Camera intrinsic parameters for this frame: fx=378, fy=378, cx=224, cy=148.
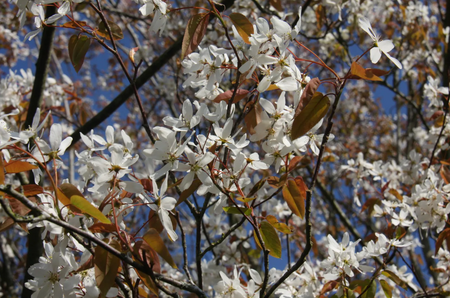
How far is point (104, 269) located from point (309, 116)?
0.69 m

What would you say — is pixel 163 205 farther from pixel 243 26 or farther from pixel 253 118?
pixel 243 26

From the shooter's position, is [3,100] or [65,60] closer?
[3,100]

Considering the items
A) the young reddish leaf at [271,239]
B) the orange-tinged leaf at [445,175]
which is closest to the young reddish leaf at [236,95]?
the young reddish leaf at [271,239]

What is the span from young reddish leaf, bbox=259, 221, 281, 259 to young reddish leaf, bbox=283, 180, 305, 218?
0.10m

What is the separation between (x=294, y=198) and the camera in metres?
1.21

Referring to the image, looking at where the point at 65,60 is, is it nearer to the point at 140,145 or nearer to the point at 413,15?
the point at 140,145

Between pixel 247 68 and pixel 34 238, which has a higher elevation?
pixel 247 68

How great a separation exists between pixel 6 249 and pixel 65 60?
12.9 ft

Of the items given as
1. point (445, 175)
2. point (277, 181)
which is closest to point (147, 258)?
point (277, 181)

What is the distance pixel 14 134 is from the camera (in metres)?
1.11

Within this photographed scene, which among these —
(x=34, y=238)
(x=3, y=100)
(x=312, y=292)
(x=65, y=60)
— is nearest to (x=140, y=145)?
(x=65, y=60)

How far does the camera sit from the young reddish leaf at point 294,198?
3.95 ft

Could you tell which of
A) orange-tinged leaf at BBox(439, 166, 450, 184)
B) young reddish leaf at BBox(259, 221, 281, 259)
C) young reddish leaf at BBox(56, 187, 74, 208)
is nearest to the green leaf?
young reddish leaf at BBox(259, 221, 281, 259)

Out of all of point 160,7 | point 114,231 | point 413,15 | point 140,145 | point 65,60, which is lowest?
point 114,231
